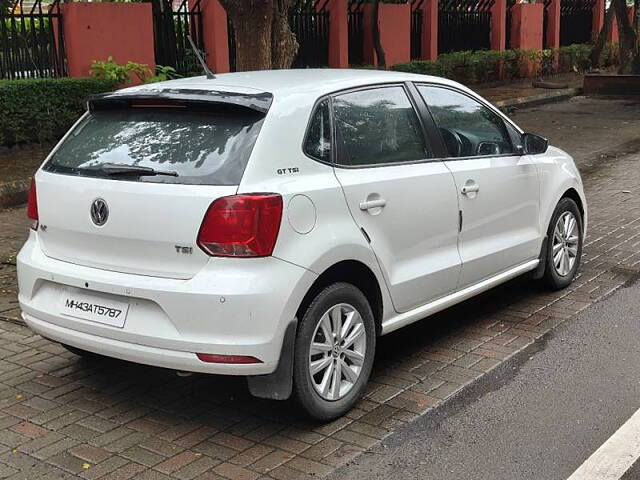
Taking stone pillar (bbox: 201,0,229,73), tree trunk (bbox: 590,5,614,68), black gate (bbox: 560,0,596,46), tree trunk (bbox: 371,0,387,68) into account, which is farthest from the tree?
black gate (bbox: 560,0,596,46)

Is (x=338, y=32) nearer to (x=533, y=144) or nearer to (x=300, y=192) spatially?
(x=533, y=144)

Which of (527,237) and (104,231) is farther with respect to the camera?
(527,237)

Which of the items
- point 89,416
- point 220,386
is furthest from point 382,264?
point 89,416

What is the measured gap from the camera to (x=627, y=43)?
22344mm

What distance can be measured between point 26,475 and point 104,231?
3.82 ft

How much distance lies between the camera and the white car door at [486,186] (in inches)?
204

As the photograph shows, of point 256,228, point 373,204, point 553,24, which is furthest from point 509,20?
point 256,228

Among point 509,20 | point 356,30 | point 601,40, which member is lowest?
point 601,40

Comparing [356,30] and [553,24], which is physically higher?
[553,24]

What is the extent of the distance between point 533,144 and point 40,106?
24.9 feet

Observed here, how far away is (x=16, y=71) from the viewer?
1196cm

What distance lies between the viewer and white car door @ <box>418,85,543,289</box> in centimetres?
518

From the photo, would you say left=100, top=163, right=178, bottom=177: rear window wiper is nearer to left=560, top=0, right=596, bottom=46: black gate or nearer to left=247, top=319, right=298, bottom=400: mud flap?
left=247, top=319, right=298, bottom=400: mud flap

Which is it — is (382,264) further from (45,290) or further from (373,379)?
(45,290)
